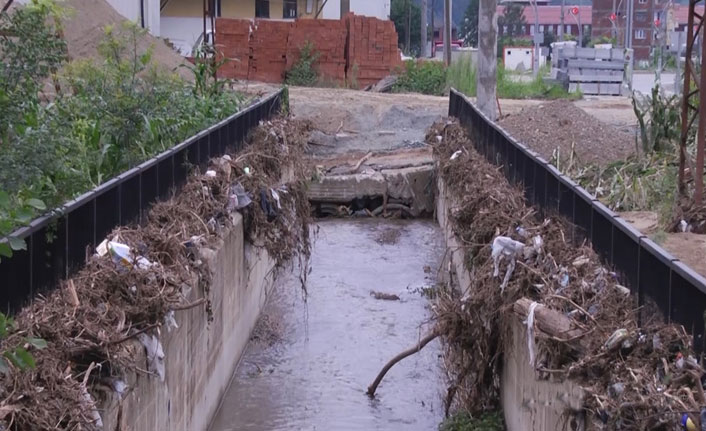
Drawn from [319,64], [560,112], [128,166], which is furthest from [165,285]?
[319,64]

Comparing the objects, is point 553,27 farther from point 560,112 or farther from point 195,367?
point 195,367

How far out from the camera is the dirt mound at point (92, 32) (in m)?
26.7

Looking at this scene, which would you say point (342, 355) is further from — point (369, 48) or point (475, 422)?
point (369, 48)

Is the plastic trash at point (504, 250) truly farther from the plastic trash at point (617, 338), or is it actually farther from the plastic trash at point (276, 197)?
the plastic trash at point (276, 197)

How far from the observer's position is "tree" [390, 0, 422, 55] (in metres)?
93.7

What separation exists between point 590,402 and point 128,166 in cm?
718

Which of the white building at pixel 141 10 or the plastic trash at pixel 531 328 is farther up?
the white building at pixel 141 10

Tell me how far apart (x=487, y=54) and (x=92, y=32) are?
33.4 ft

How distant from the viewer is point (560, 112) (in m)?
24.0

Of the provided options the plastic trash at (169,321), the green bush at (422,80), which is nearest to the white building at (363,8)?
the green bush at (422,80)

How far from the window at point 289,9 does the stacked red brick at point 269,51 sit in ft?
61.8

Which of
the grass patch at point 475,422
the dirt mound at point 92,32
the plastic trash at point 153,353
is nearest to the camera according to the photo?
the plastic trash at point 153,353

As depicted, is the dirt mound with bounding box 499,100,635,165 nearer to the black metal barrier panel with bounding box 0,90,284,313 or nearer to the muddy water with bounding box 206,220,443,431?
the muddy water with bounding box 206,220,443,431

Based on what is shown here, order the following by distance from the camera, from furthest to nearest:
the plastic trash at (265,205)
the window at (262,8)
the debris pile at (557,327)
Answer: the window at (262,8) < the plastic trash at (265,205) < the debris pile at (557,327)
